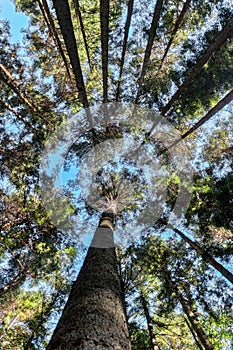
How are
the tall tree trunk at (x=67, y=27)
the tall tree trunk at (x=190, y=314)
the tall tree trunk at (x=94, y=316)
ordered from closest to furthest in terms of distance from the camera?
1. the tall tree trunk at (x=94, y=316)
2. the tall tree trunk at (x=67, y=27)
3. the tall tree trunk at (x=190, y=314)

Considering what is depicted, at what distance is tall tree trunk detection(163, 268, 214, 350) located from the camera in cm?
628

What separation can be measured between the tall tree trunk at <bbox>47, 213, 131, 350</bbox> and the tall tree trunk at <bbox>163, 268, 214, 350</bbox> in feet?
11.8

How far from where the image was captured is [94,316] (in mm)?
2689

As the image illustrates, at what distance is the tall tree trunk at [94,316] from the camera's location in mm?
2263

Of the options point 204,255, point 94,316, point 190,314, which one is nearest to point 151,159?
point 204,255

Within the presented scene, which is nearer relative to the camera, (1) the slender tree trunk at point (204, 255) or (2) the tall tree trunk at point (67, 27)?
(2) the tall tree trunk at point (67, 27)

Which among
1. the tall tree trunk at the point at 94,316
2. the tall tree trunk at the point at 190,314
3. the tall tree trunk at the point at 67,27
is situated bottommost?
the tall tree trunk at the point at 94,316

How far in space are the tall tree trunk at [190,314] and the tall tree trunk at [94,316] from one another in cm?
358

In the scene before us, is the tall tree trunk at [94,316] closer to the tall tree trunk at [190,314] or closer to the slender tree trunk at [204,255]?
the tall tree trunk at [190,314]

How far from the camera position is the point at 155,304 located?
9.26 meters

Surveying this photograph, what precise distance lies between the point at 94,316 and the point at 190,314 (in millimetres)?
5519

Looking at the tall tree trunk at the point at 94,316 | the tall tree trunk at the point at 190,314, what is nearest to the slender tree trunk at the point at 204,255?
the tall tree trunk at the point at 190,314

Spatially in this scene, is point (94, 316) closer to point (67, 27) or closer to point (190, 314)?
point (67, 27)

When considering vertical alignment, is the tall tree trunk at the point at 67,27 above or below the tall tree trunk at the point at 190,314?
above
